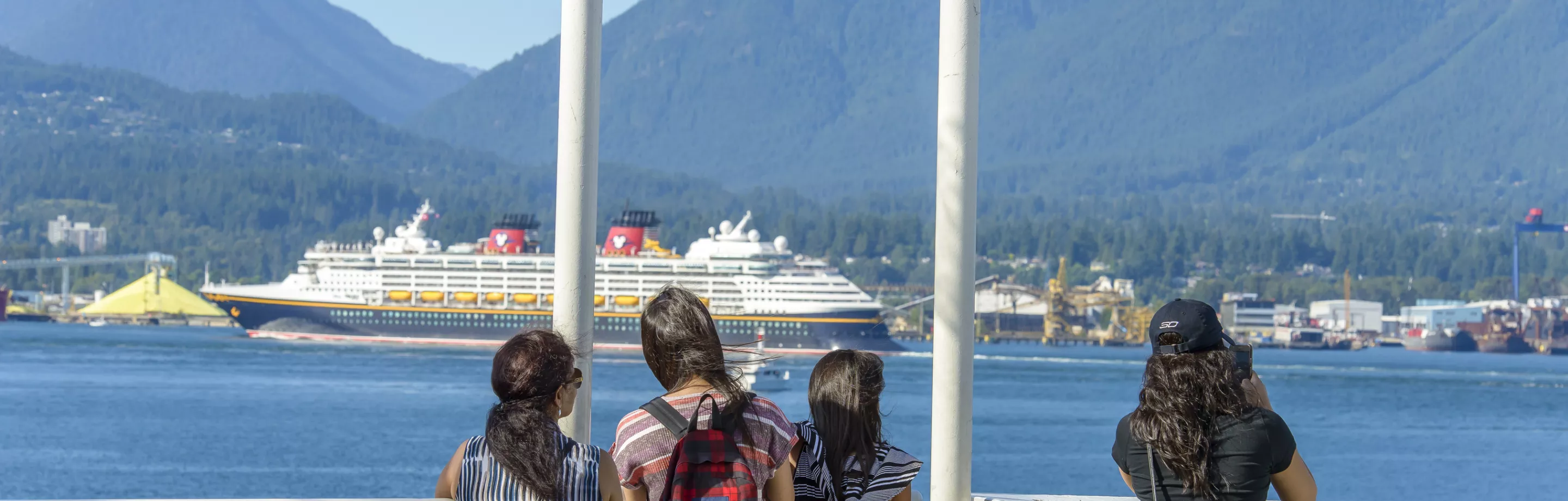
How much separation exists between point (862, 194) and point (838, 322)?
95450mm

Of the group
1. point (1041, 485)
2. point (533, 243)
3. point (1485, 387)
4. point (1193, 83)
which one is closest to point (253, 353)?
point (533, 243)

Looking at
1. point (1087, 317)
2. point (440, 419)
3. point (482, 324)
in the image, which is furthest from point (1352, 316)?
point (440, 419)

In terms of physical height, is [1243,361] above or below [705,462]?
above

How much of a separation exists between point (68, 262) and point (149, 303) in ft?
41.6

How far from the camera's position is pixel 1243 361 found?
2.29m

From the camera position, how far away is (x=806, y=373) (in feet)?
145

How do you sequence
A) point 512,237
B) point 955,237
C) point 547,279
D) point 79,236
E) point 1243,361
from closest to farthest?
point 1243,361
point 955,237
point 547,279
point 512,237
point 79,236

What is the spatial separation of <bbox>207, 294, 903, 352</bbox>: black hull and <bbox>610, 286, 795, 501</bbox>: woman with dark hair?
44.4 m

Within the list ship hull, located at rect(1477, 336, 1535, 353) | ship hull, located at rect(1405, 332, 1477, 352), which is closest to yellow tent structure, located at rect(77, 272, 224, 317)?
ship hull, located at rect(1405, 332, 1477, 352)

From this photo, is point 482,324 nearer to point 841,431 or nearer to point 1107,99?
point 841,431

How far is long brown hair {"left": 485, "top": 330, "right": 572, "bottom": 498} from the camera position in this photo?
7.14 ft

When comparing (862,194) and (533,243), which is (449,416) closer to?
(533,243)

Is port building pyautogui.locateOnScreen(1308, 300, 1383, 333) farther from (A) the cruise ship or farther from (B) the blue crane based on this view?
(A) the cruise ship

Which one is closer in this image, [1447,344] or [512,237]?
[512,237]
